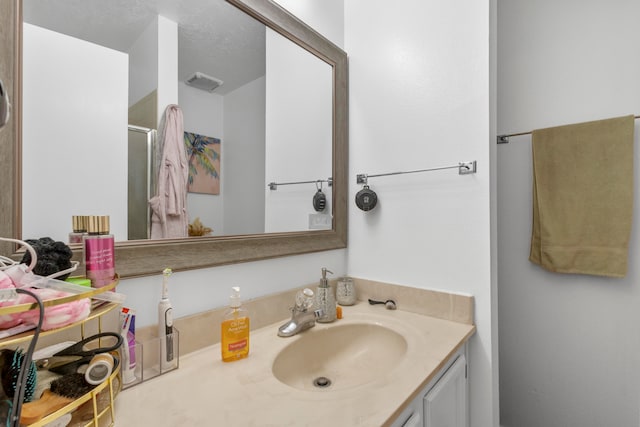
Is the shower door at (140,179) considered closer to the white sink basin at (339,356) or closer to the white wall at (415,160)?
the white wall at (415,160)

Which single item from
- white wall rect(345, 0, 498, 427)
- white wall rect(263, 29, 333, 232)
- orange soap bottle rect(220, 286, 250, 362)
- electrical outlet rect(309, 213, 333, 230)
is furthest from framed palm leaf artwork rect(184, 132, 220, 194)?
white wall rect(345, 0, 498, 427)

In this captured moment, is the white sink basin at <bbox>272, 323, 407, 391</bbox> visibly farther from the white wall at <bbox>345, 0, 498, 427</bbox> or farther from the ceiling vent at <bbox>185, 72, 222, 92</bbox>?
the ceiling vent at <bbox>185, 72, 222, 92</bbox>

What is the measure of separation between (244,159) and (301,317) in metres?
0.56

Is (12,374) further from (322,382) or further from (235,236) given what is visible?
(322,382)

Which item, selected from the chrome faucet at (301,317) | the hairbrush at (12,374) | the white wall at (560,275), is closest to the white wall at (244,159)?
the chrome faucet at (301,317)

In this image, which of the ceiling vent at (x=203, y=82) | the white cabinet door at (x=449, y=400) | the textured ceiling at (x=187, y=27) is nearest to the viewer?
the textured ceiling at (x=187, y=27)

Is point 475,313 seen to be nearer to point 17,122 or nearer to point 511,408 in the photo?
point 511,408

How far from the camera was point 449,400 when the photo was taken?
3.04 ft

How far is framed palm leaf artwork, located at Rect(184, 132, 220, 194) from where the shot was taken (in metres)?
0.91

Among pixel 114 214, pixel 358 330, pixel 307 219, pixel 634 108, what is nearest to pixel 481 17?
pixel 634 108

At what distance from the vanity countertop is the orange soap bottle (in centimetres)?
2

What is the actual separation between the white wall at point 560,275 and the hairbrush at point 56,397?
172 cm

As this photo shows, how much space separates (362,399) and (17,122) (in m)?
0.89

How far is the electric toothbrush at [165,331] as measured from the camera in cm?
75
